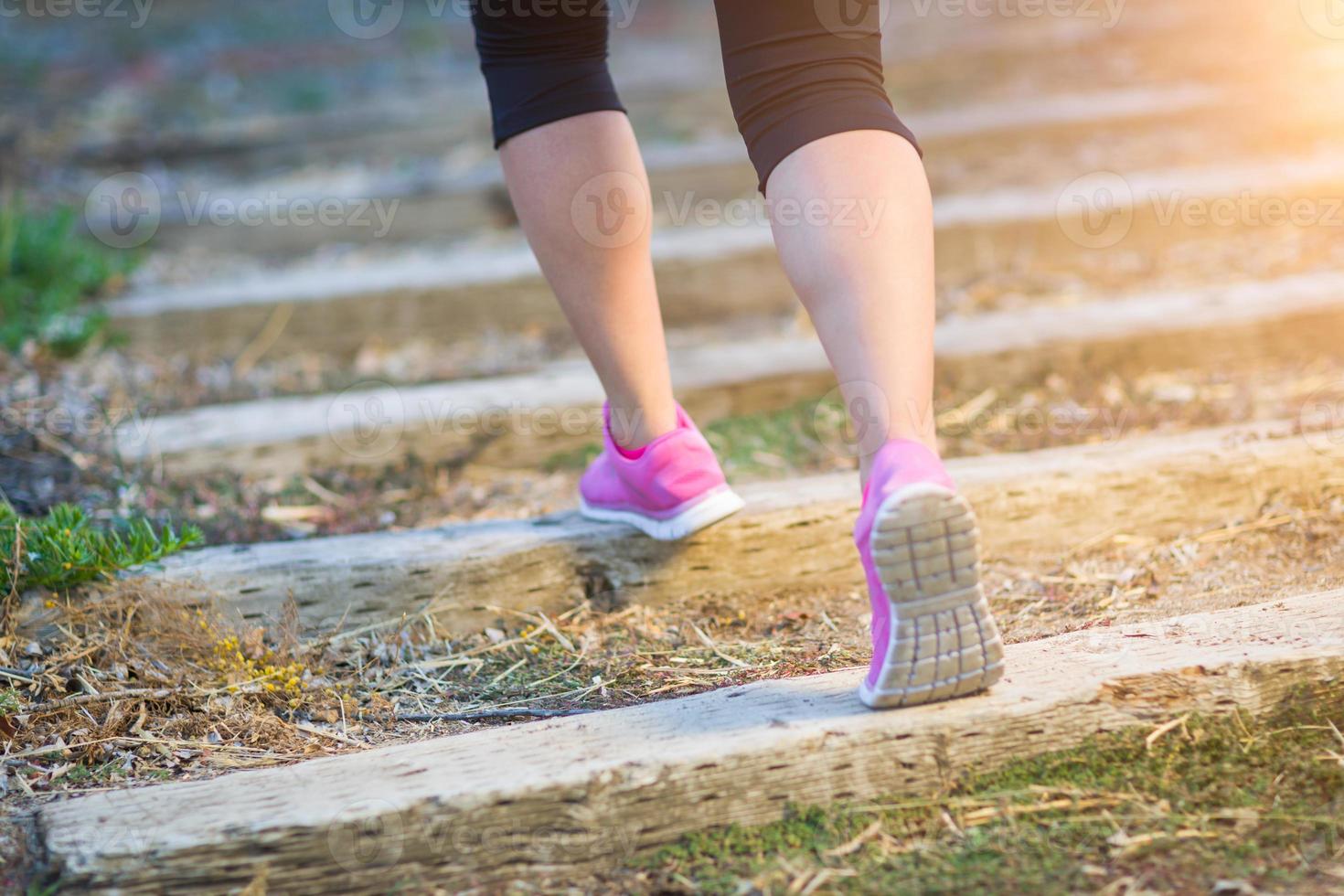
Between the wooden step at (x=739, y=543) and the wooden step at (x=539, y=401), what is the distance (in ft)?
1.62

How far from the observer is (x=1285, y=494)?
71.4 inches

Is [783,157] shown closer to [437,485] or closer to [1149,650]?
[1149,650]

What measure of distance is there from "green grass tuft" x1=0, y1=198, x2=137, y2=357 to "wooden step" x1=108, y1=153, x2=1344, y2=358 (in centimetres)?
12

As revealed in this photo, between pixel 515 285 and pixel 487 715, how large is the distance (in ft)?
5.59

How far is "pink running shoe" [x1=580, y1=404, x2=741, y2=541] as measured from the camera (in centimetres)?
162

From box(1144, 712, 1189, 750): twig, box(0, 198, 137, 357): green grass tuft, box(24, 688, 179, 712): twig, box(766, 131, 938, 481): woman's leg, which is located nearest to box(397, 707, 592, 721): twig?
box(24, 688, 179, 712): twig

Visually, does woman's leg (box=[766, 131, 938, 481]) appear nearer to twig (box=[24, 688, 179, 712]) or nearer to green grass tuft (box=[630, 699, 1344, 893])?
green grass tuft (box=[630, 699, 1344, 893])

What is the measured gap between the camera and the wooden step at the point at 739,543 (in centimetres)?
163

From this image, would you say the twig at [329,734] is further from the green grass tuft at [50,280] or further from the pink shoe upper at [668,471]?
the green grass tuft at [50,280]

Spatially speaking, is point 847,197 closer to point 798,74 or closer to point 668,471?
point 798,74

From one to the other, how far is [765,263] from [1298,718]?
202 cm

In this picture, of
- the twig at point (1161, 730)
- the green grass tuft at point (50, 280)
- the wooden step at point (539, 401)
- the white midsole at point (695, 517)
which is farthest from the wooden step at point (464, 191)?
the twig at point (1161, 730)

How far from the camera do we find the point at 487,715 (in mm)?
1445

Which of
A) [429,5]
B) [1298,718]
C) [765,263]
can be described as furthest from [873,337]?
[429,5]
